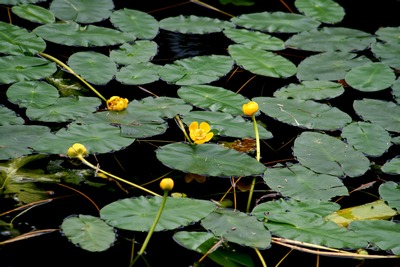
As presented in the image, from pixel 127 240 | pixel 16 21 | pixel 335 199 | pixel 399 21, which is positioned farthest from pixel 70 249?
pixel 399 21

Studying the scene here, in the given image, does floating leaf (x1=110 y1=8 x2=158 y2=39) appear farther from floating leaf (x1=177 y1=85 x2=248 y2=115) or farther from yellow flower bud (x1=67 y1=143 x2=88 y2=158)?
yellow flower bud (x1=67 y1=143 x2=88 y2=158)

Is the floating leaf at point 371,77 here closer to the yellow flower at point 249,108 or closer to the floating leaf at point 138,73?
the yellow flower at point 249,108

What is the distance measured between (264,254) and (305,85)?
1096 mm

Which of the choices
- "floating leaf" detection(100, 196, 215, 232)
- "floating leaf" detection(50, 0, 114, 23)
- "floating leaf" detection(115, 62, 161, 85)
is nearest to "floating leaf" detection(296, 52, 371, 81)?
"floating leaf" detection(115, 62, 161, 85)

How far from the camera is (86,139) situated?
2375 millimetres

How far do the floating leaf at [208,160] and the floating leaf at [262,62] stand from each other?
2.22 ft

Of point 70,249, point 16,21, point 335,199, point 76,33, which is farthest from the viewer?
point 16,21

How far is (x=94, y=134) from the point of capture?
2.41 meters

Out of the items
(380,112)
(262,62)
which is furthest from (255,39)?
(380,112)

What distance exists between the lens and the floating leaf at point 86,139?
2.32 meters

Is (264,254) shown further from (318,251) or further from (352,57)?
(352,57)

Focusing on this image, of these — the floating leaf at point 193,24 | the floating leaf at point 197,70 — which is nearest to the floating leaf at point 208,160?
the floating leaf at point 197,70

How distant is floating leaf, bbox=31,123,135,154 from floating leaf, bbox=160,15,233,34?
3.14ft

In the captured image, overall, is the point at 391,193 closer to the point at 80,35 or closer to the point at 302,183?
the point at 302,183
